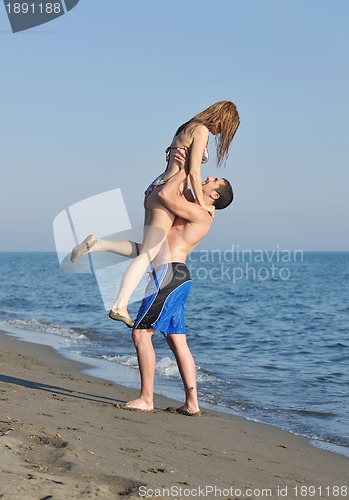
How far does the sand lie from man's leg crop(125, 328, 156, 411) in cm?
15

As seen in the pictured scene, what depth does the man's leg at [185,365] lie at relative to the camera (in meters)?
6.46

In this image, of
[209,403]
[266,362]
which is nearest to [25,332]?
[266,362]

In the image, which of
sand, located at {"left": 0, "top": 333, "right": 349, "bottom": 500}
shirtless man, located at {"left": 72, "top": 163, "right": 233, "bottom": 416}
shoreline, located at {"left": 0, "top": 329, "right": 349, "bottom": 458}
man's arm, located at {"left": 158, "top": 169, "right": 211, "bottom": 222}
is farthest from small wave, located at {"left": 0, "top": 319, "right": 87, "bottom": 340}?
man's arm, located at {"left": 158, "top": 169, "right": 211, "bottom": 222}

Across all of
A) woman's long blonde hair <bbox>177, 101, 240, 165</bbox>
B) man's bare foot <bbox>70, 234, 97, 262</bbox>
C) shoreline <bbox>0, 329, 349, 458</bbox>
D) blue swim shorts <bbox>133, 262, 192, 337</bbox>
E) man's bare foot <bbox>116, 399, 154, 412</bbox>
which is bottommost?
shoreline <bbox>0, 329, 349, 458</bbox>

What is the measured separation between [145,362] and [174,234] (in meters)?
1.15

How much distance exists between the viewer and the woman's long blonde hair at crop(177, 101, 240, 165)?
6.25 m

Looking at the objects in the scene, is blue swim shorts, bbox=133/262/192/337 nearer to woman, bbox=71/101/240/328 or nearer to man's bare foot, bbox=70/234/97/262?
woman, bbox=71/101/240/328

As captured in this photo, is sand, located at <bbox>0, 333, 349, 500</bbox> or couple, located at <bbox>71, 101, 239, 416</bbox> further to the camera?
couple, located at <bbox>71, 101, 239, 416</bbox>

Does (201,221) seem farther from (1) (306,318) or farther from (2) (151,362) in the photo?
(1) (306,318)

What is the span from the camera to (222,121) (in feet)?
20.7

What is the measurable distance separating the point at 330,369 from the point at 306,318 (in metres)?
10.9

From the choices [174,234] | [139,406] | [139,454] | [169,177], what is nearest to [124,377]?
[139,406]

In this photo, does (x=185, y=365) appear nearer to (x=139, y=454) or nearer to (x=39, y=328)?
(x=139, y=454)

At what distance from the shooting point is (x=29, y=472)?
3.71 m
